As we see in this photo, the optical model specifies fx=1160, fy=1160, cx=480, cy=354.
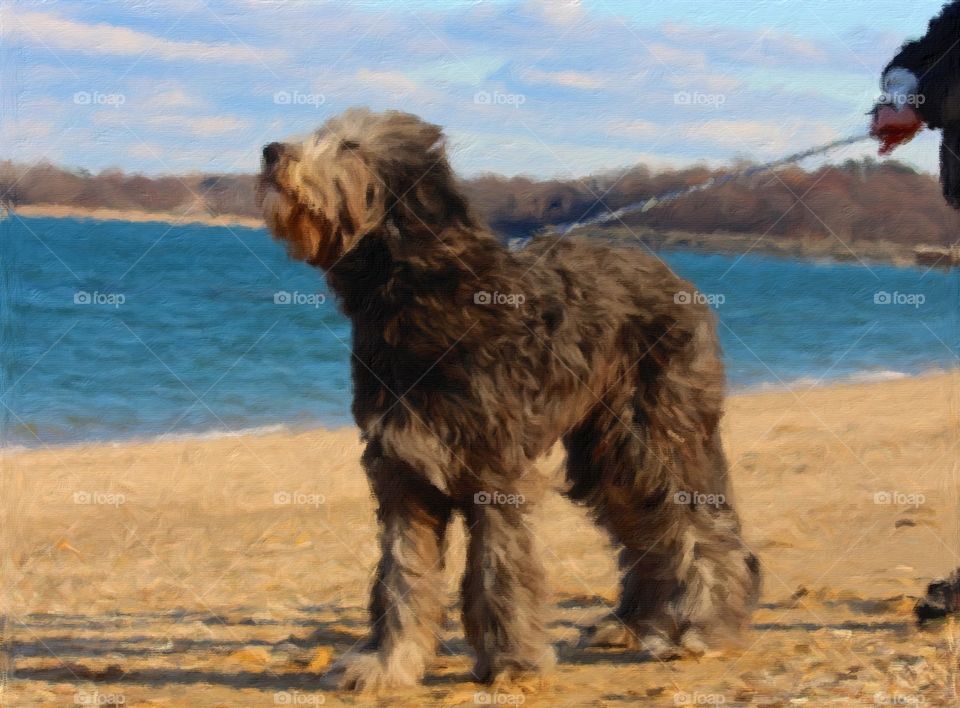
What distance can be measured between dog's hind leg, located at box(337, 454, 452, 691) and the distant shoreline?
10.7 feet

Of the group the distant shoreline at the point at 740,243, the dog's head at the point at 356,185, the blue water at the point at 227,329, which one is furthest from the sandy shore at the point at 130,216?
the dog's head at the point at 356,185

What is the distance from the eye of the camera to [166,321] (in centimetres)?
1306

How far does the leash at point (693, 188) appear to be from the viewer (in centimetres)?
599

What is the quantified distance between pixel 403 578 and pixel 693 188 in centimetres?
293

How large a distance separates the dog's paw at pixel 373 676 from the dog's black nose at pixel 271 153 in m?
2.24

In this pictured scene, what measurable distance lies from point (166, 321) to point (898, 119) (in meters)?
9.24

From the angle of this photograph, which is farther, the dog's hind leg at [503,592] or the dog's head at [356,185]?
the dog's hind leg at [503,592]

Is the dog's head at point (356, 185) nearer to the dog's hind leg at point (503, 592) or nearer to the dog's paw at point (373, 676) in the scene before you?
the dog's hind leg at point (503, 592)

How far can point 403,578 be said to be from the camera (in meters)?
5.17

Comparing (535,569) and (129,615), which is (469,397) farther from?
(129,615)

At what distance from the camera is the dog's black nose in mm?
4734

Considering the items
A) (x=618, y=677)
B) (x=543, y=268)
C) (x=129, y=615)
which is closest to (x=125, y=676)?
(x=129, y=615)

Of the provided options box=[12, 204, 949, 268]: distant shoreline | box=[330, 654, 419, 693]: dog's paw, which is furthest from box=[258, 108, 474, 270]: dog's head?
box=[12, 204, 949, 268]: distant shoreline

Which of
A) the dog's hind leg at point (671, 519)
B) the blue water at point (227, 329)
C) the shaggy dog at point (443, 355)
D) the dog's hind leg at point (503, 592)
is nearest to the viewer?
the shaggy dog at point (443, 355)
